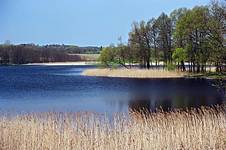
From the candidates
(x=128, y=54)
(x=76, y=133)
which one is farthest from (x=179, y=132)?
(x=128, y=54)

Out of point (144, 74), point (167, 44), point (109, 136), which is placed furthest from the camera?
point (167, 44)

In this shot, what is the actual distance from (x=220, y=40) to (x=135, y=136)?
7836 millimetres

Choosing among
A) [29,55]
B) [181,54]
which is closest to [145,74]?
[181,54]

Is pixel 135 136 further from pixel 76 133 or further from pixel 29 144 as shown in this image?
pixel 29 144

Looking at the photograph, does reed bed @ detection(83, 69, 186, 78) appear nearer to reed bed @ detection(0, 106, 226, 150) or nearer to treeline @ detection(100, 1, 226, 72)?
treeline @ detection(100, 1, 226, 72)

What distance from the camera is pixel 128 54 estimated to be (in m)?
68.6

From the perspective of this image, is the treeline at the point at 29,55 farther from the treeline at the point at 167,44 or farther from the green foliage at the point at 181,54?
the green foliage at the point at 181,54

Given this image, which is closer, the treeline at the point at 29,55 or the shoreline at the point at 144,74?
the shoreline at the point at 144,74

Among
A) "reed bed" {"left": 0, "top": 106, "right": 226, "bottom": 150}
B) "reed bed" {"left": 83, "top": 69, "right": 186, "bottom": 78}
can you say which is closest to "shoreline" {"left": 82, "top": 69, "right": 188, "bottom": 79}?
"reed bed" {"left": 83, "top": 69, "right": 186, "bottom": 78}

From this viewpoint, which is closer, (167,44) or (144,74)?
(144,74)

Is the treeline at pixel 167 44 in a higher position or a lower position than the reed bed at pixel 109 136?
higher

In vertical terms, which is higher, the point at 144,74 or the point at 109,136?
the point at 109,136

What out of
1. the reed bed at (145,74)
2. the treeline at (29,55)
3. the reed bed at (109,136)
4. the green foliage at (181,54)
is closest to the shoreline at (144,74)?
the reed bed at (145,74)

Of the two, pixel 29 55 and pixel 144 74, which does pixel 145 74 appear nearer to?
pixel 144 74
